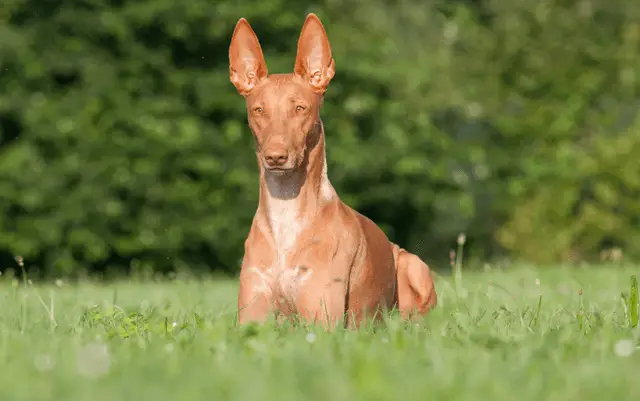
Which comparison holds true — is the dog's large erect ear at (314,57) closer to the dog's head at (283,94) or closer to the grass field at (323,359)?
the dog's head at (283,94)

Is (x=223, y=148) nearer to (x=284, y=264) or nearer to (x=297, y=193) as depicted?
(x=297, y=193)

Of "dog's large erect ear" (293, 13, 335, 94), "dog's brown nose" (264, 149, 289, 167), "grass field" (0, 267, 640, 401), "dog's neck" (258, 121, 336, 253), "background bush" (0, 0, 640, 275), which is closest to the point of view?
"grass field" (0, 267, 640, 401)

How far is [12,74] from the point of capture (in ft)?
51.4

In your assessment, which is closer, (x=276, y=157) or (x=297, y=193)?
(x=276, y=157)

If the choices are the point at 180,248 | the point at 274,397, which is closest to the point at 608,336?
the point at 274,397

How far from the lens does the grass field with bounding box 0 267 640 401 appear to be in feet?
10.4

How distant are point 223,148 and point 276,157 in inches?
436

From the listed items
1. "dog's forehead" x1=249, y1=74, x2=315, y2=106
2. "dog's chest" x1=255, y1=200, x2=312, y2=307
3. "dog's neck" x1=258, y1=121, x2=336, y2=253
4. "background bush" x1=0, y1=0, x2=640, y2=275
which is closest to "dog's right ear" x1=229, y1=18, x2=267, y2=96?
"dog's forehead" x1=249, y1=74, x2=315, y2=106

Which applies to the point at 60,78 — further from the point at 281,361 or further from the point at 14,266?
the point at 281,361

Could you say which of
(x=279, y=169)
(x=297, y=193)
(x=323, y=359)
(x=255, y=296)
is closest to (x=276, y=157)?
(x=279, y=169)

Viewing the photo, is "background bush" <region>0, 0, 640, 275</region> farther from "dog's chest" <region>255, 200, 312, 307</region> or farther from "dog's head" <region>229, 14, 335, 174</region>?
"dog's chest" <region>255, 200, 312, 307</region>

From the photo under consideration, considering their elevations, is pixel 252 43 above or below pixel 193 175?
above

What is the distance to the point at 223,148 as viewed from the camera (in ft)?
51.4

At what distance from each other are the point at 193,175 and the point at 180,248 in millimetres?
1472
